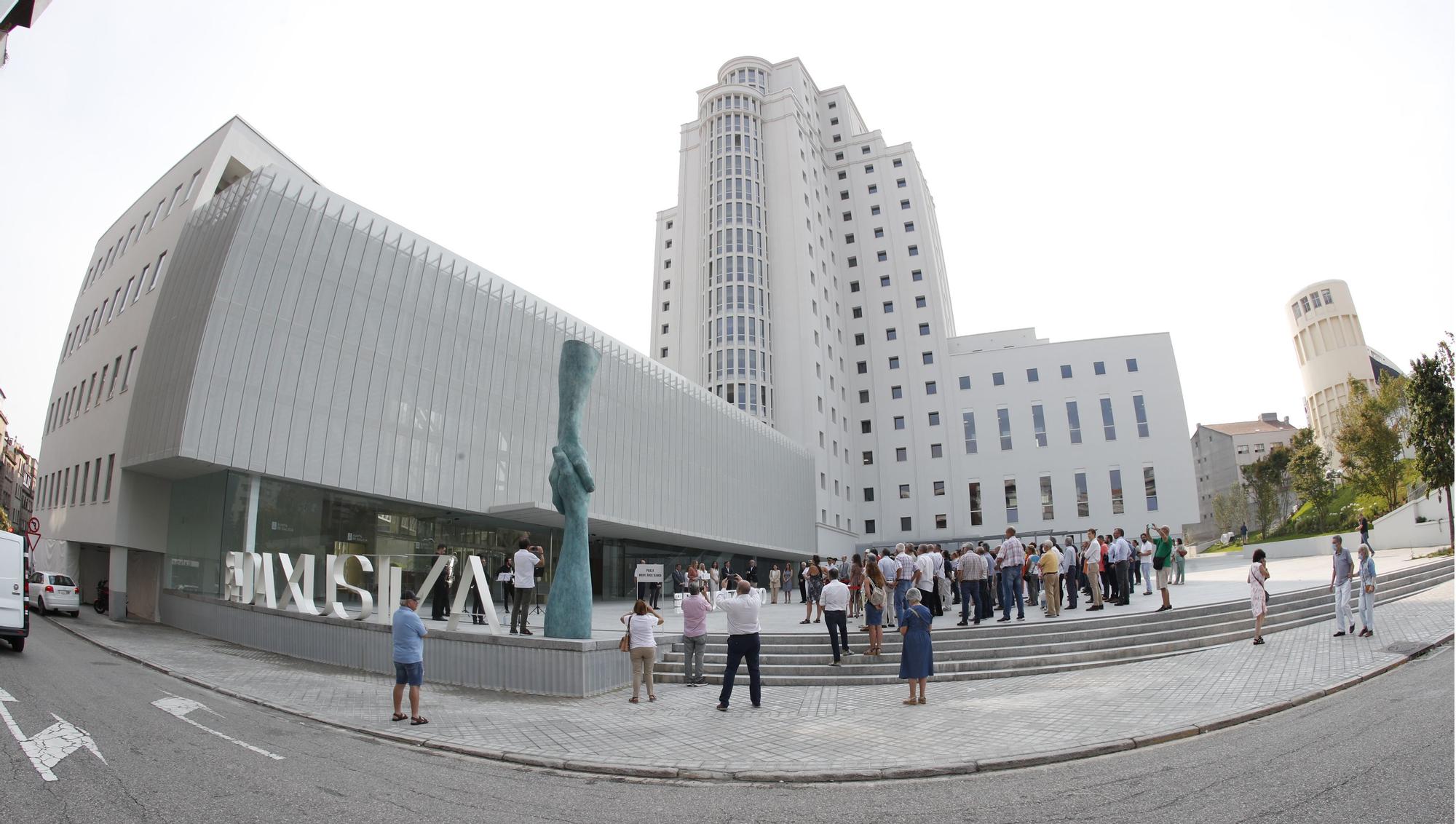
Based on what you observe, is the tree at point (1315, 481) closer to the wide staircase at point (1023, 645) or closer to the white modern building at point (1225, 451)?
the wide staircase at point (1023, 645)

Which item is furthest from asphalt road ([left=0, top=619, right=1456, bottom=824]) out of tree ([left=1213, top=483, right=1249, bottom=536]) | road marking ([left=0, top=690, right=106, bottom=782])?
tree ([left=1213, top=483, right=1249, bottom=536])

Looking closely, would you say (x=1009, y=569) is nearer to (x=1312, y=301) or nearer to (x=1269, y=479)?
(x=1269, y=479)

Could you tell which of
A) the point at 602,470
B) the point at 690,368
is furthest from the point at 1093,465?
the point at 602,470

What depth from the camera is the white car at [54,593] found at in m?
23.2

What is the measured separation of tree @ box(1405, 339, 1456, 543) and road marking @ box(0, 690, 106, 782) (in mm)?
32160

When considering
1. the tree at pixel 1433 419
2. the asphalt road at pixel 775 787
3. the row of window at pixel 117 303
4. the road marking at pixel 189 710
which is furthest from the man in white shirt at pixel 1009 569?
the row of window at pixel 117 303

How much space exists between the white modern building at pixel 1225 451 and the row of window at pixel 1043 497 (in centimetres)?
4628

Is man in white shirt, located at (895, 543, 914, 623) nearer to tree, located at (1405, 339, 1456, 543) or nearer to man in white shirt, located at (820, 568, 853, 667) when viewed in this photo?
man in white shirt, located at (820, 568, 853, 667)

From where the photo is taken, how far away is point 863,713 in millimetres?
9664

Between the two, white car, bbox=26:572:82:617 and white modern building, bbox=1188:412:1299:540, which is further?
white modern building, bbox=1188:412:1299:540

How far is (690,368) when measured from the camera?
59375 millimetres

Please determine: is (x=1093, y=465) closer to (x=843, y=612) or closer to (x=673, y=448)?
(x=673, y=448)

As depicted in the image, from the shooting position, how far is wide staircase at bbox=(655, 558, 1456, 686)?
12.4m

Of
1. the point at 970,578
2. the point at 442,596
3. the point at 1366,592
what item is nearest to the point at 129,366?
the point at 442,596
